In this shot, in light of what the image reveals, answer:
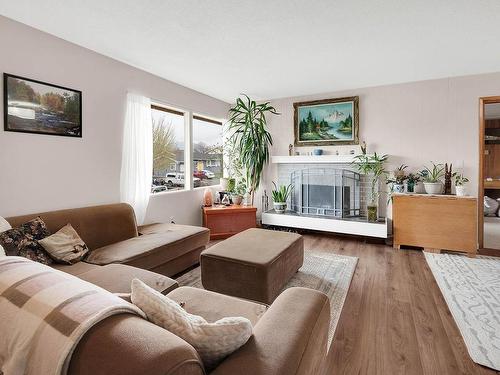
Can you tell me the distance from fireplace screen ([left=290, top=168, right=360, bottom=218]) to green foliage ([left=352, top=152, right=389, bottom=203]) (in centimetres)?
20

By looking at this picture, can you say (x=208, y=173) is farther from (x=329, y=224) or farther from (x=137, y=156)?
(x=329, y=224)

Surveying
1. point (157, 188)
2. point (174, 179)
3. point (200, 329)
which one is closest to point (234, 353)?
point (200, 329)

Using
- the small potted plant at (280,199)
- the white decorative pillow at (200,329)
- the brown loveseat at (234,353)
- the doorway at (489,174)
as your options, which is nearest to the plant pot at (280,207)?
the small potted plant at (280,199)

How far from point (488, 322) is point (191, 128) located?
4115 mm

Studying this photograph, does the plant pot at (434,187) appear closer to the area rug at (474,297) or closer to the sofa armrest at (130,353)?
the area rug at (474,297)

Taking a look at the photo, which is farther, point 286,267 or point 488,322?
point 286,267

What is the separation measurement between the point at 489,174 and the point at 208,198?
431 cm

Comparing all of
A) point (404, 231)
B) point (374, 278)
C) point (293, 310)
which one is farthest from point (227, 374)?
point (404, 231)

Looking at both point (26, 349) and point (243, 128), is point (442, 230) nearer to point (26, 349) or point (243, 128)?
point (243, 128)

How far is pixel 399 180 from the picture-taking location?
4039 millimetres

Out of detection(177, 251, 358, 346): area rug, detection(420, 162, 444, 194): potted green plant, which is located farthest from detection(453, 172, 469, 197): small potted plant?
detection(177, 251, 358, 346): area rug

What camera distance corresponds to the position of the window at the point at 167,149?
13.1ft

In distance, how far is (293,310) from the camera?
118 centimetres

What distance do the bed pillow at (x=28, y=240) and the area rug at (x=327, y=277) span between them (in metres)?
1.20
